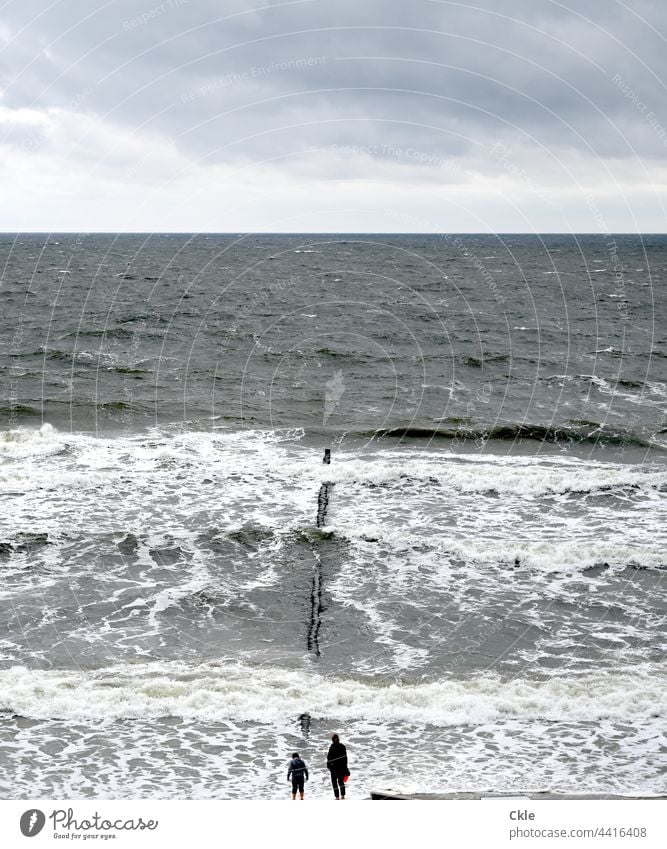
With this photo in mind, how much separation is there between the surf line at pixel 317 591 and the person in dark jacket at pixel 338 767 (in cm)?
607

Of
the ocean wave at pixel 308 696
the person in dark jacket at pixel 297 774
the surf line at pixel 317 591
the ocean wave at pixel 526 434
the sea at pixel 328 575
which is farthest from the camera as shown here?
the ocean wave at pixel 526 434

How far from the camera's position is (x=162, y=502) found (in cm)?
3309

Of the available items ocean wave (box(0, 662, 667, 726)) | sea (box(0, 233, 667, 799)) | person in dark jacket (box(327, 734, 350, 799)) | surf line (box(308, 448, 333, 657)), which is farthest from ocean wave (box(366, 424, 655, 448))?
person in dark jacket (box(327, 734, 350, 799))

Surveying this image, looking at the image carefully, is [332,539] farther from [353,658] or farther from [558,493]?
[558,493]

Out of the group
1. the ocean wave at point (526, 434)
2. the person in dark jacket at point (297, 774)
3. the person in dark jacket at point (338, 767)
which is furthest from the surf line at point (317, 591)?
the ocean wave at point (526, 434)

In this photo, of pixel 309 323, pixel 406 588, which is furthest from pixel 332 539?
pixel 309 323

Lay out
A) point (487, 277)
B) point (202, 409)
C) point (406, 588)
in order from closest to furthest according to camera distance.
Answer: point (406, 588)
point (202, 409)
point (487, 277)

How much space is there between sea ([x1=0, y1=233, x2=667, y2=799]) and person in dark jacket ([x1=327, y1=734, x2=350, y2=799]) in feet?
3.14

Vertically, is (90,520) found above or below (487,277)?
below

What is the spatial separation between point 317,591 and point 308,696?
641 cm

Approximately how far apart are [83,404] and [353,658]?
107 feet

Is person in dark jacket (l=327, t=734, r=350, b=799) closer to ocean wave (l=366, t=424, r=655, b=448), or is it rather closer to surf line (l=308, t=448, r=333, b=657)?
surf line (l=308, t=448, r=333, b=657)

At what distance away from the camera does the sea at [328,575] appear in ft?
59.0

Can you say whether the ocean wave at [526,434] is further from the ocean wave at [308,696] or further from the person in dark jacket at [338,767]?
the person in dark jacket at [338,767]
